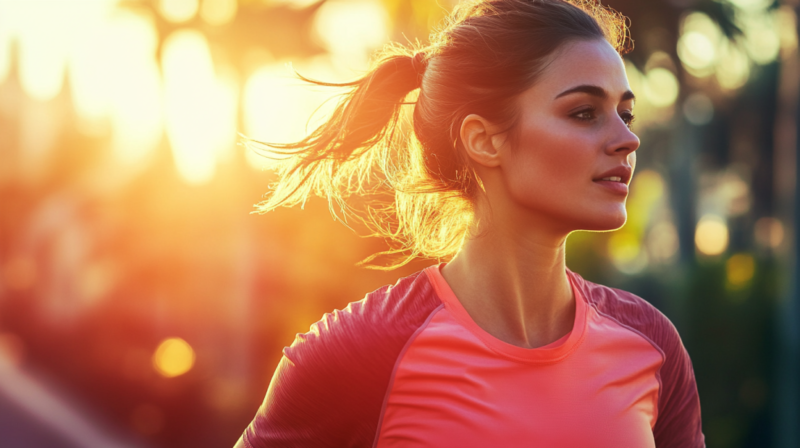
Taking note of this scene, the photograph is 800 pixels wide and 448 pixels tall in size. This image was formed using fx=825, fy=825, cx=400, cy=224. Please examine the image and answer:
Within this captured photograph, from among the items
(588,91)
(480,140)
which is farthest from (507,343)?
(588,91)

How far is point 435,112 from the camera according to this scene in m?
2.83

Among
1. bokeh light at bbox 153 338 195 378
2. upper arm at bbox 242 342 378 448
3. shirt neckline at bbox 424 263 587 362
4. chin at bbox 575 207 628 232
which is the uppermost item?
chin at bbox 575 207 628 232

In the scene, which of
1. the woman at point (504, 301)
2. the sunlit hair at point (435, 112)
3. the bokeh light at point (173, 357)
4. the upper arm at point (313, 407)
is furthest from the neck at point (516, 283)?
the bokeh light at point (173, 357)

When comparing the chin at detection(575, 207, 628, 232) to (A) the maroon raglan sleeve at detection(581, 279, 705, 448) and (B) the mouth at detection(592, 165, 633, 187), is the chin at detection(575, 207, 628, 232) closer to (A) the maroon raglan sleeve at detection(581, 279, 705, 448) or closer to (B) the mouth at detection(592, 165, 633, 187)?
(B) the mouth at detection(592, 165, 633, 187)

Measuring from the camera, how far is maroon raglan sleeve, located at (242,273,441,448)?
7.81 ft

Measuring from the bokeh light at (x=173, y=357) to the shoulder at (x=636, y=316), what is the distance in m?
11.8

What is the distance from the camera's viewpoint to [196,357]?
604 inches

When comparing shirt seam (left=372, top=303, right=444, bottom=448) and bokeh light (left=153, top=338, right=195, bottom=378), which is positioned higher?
shirt seam (left=372, top=303, right=444, bottom=448)

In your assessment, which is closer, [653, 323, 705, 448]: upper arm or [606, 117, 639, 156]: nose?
[606, 117, 639, 156]: nose

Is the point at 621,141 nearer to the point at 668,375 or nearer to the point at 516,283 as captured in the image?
the point at 516,283

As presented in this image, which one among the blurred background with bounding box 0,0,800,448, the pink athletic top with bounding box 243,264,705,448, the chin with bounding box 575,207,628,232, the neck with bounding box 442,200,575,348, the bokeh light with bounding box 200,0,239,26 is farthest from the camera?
the bokeh light with bounding box 200,0,239,26

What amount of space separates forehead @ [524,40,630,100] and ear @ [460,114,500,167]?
195 mm

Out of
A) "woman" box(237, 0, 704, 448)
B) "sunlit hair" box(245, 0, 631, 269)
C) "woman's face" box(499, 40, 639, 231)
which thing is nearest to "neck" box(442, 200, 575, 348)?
"woman" box(237, 0, 704, 448)

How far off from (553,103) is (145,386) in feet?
38.7
